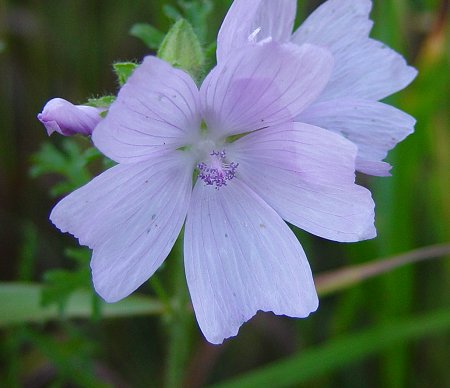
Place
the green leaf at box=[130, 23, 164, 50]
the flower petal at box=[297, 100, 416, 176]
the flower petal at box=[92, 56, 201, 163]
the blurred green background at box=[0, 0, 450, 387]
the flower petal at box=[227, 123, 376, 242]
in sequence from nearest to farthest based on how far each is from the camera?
the flower petal at box=[92, 56, 201, 163], the flower petal at box=[227, 123, 376, 242], the flower petal at box=[297, 100, 416, 176], the green leaf at box=[130, 23, 164, 50], the blurred green background at box=[0, 0, 450, 387]

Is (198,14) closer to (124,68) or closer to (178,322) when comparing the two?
(124,68)

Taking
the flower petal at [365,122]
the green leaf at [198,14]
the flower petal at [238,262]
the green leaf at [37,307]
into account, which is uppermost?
the green leaf at [198,14]

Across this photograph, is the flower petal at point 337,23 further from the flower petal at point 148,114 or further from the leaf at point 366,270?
the leaf at point 366,270

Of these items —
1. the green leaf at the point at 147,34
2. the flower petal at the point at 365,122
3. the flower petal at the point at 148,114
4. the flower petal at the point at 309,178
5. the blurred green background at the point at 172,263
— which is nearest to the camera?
the flower petal at the point at 148,114

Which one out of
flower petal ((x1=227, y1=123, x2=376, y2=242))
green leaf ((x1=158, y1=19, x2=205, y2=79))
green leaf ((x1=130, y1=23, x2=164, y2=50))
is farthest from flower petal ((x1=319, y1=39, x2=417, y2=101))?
green leaf ((x1=130, y1=23, x2=164, y2=50))

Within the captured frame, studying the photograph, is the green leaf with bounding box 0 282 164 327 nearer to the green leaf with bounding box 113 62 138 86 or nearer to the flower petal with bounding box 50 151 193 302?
the flower petal with bounding box 50 151 193 302

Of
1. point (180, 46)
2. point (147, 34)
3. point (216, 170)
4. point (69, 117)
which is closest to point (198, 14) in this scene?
point (147, 34)

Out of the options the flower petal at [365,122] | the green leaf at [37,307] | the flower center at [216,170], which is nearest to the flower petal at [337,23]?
the flower petal at [365,122]
